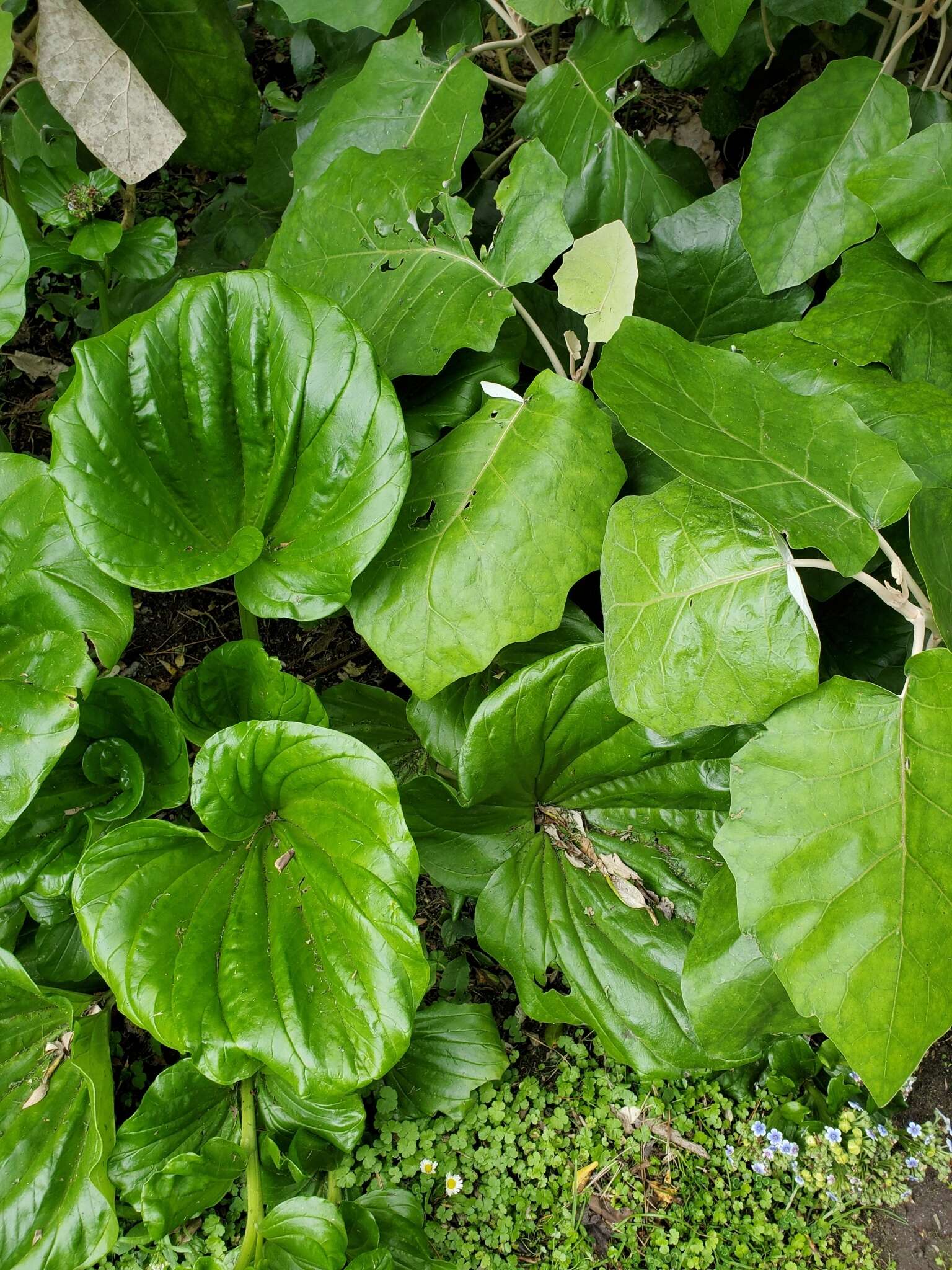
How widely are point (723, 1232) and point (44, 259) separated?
5.76 feet

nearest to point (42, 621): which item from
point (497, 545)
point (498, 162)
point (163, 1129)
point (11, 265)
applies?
point (11, 265)

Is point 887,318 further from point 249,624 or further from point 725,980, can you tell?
point 249,624

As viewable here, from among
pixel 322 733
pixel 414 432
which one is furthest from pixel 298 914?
pixel 414 432

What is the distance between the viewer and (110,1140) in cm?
119

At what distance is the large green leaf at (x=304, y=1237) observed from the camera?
3.67ft

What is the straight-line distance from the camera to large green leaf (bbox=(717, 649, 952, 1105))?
0.87 metres

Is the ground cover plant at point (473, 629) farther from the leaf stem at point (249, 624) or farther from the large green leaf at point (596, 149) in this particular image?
the leaf stem at point (249, 624)

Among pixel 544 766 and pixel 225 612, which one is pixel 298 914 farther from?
pixel 225 612

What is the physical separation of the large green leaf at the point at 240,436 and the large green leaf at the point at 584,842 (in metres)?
0.29

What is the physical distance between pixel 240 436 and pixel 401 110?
0.55 m

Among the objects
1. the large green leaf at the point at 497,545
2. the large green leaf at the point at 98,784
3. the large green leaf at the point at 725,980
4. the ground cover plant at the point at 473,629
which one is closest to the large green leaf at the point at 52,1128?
the ground cover plant at the point at 473,629

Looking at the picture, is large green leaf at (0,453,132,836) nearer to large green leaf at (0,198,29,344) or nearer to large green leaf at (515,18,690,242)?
large green leaf at (0,198,29,344)

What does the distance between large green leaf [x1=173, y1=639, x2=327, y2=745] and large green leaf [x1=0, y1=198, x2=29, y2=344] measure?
49cm

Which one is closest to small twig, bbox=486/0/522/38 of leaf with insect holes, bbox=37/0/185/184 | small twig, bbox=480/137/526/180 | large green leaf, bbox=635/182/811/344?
small twig, bbox=480/137/526/180
